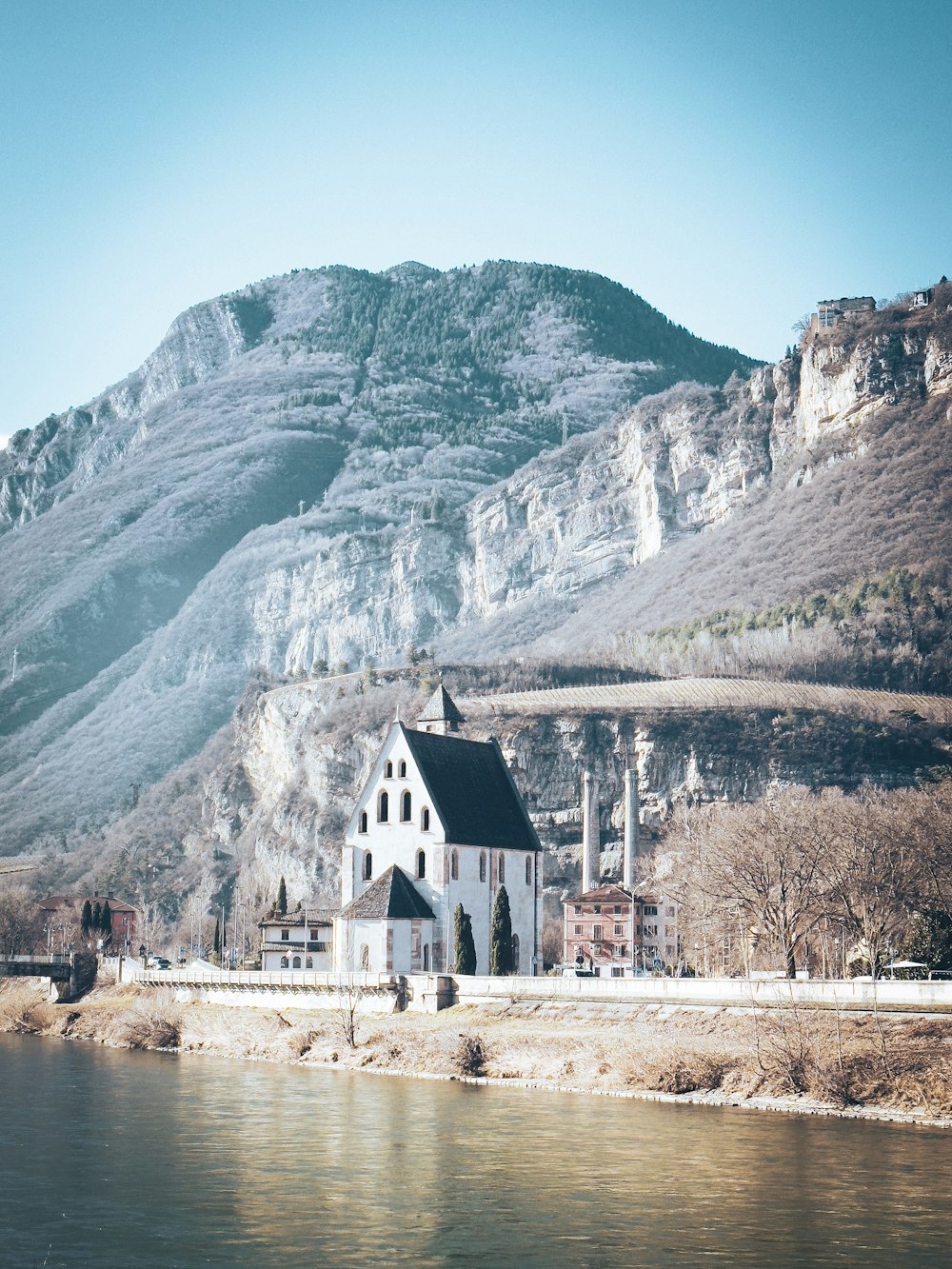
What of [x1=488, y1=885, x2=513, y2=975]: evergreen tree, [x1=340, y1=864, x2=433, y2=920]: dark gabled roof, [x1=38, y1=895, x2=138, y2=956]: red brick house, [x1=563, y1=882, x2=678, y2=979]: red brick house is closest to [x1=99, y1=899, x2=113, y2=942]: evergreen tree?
[x1=38, y1=895, x2=138, y2=956]: red brick house

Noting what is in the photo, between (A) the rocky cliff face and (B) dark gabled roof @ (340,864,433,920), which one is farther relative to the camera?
(A) the rocky cliff face

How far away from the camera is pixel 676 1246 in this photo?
39.4 meters

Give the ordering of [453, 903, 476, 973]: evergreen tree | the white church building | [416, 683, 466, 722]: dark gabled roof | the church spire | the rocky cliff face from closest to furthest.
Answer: [453, 903, 476, 973]: evergreen tree → the white church building → the church spire → [416, 683, 466, 722]: dark gabled roof → the rocky cliff face

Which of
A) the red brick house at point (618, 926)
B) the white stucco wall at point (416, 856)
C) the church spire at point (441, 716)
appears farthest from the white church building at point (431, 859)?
the red brick house at point (618, 926)

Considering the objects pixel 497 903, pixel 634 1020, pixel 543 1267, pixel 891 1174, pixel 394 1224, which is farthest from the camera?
pixel 497 903

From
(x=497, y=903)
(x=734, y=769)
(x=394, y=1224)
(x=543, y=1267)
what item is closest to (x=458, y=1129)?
(x=394, y=1224)

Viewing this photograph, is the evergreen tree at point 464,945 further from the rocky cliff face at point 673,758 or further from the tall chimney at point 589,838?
the rocky cliff face at point 673,758

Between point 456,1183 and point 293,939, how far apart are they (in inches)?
2793

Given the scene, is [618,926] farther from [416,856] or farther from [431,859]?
[431,859]

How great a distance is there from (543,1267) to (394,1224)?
211 inches

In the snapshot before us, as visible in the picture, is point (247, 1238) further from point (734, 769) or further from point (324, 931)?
point (734, 769)

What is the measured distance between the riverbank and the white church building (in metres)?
8.33

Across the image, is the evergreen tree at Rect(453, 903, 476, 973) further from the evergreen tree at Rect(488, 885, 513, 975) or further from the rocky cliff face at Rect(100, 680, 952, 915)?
the rocky cliff face at Rect(100, 680, 952, 915)

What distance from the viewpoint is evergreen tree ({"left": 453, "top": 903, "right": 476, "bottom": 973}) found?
297 feet
